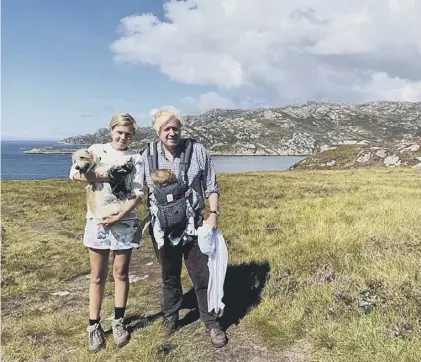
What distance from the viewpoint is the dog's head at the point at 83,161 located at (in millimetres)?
4445

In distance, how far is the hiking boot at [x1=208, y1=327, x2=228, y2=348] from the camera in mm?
4719

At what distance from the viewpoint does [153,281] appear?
772cm

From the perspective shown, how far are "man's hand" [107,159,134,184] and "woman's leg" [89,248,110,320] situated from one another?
36.6 inches

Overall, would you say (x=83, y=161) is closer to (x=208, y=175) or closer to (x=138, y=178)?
(x=138, y=178)

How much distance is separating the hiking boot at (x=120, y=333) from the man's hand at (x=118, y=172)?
187 centimetres

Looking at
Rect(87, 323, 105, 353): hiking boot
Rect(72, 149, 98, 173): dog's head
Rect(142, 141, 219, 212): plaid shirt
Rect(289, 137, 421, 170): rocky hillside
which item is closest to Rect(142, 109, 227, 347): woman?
Rect(142, 141, 219, 212): plaid shirt

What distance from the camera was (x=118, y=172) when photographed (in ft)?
15.3

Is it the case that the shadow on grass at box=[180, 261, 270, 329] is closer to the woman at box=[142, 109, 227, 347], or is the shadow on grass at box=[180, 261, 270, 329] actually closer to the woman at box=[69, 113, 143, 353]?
the woman at box=[142, 109, 227, 347]

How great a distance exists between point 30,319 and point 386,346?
5.19m

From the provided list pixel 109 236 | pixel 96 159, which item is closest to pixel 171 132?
pixel 96 159

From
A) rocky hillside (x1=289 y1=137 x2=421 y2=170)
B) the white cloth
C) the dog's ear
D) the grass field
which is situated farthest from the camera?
rocky hillside (x1=289 y1=137 x2=421 y2=170)

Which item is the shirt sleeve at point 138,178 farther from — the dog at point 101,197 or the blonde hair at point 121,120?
the blonde hair at point 121,120

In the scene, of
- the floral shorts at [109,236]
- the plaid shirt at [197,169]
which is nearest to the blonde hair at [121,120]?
the plaid shirt at [197,169]

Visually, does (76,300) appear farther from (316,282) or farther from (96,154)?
(316,282)
